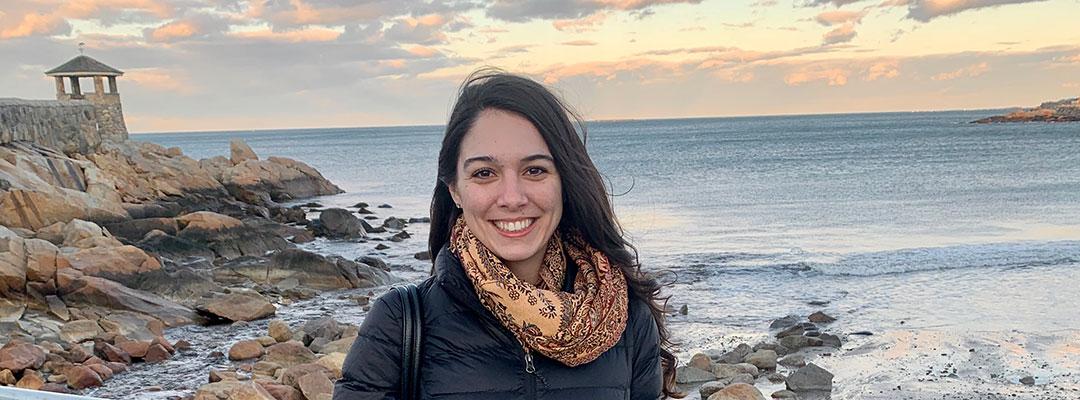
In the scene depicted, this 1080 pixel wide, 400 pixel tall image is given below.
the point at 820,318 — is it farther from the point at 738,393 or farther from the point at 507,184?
the point at 507,184

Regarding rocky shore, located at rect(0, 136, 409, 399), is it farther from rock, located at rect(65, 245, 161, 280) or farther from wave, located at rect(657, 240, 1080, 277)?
wave, located at rect(657, 240, 1080, 277)

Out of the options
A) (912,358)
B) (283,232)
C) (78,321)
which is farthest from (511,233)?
(283,232)

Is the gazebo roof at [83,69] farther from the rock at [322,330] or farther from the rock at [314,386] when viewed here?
the rock at [314,386]

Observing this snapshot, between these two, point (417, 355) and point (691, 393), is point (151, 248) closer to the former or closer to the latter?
point (691, 393)

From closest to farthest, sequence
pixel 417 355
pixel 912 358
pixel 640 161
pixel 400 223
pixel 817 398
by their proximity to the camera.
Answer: pixel 417 355, pixel 817 398, pixel 912 358, pixel 400 223, pixel 640 161

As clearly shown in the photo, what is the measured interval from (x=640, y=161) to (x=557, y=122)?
208ft

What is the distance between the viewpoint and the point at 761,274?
17.0 m

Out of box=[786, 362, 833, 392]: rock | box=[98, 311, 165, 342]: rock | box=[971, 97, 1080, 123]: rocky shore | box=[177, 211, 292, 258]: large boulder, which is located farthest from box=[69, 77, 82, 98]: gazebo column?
box=[971, 97, 1080, 123]: rocky shore

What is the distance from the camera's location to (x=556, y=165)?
86.7 inches

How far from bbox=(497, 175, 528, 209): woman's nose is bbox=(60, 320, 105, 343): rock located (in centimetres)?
1025

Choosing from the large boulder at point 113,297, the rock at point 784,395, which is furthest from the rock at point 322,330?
the rock at point 784,395

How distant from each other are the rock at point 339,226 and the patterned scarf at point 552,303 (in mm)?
23006

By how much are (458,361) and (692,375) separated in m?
8.11

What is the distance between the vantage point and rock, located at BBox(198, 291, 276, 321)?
12.8 metres
